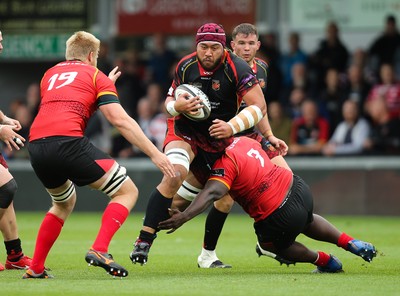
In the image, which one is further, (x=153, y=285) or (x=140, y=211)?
(x=140, y=211)

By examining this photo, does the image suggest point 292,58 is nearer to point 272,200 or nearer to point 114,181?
point 272,200

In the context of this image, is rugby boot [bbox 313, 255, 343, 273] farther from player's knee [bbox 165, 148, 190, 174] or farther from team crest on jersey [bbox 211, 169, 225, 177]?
player's knee [bbox 165, 148, 190, 174]

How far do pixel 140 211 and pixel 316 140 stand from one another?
11.6ft

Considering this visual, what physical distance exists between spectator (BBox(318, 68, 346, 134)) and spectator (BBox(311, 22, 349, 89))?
63 cm

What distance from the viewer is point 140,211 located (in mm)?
19484

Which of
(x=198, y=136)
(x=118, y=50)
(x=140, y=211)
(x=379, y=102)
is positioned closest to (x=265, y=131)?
(x=198, y=136)

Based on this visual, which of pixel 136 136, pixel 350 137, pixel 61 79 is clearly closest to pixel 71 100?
pixel 61 79

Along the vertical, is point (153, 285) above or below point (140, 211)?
above

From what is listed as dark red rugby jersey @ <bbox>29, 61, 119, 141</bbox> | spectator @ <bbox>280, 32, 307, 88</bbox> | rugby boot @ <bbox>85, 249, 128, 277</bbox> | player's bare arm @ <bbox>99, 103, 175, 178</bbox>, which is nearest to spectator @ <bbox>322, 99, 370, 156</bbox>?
spectator @ <bbox>280, 32, 307, 88</bbox>

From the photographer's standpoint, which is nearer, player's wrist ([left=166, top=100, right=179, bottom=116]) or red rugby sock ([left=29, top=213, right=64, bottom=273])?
red rugby sock ([left=29, top=213, right=64, bottom=273])

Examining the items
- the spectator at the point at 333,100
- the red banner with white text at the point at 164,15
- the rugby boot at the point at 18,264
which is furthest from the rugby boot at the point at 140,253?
the red banner with white text at the point at 164,15

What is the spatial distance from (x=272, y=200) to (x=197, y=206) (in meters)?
0.82

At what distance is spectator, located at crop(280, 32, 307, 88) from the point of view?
66.9 feet

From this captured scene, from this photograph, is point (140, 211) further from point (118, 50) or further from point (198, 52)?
point (198, 52)
